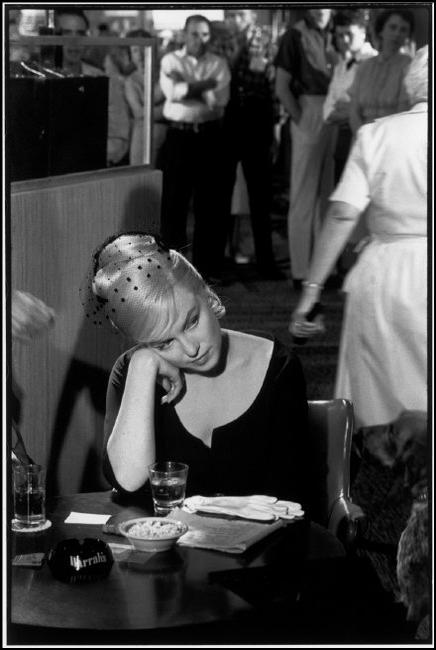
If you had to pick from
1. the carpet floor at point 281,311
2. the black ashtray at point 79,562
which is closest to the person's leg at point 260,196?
the carpet floor at point 281,311

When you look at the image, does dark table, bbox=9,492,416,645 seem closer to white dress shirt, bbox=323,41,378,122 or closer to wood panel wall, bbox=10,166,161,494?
wood panel wall, bbox=10,166,161,494

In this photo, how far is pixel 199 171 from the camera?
2.16 metres

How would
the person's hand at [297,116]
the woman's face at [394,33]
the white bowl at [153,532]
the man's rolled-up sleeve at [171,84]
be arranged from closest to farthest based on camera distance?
1. the woman's face at [394,33]
2. the white bowl at [153,532]
3. the person's hand at [297,116]
4. the man's rolled-up sleeve at [171,84]

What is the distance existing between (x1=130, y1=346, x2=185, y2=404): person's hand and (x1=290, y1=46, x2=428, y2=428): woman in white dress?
33 cm

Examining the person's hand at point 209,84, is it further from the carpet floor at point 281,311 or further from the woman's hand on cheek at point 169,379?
the woman's hand on cheek at point 169,379

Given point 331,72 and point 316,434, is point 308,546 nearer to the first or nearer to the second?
point 316,434

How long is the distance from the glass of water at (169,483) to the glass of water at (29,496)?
7.8 inches

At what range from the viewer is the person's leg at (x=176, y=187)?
1.94m

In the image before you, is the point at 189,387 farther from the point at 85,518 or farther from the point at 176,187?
the point at 176,187

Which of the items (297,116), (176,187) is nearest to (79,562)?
(176,187)

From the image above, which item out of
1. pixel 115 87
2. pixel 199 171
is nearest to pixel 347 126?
pixel 199 171

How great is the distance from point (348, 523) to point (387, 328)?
615mm

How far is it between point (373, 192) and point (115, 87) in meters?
1.98

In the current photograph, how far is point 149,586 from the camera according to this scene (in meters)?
1.60
